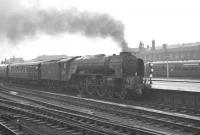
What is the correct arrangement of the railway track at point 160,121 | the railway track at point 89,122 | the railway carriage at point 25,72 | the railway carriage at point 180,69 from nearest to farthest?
the railway track at point 89,122 < the railway track at point 160,121 < the railway carriage at point 25,72 < the railway carriage at point 180,69

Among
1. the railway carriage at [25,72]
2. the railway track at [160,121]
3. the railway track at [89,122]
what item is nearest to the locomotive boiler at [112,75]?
the railway track at [160,121]

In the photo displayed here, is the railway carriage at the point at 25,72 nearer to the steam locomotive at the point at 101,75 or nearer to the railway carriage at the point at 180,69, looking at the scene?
the steam locomotive at the point at 101,75

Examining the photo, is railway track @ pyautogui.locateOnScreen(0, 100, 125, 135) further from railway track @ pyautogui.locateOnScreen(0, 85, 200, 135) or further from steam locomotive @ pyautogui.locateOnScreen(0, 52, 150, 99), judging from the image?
steam locomotive @ pyautogui.locateOnScreen(0, 52, 150, 99)

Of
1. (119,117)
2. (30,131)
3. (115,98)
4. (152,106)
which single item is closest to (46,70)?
(115,98)

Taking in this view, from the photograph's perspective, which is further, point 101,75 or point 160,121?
point 101,75

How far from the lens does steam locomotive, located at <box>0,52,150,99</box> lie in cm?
1656

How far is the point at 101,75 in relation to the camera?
57.9ft

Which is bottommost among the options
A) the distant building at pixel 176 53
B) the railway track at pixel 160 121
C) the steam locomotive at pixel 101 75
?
the railway track at pixel 160 121

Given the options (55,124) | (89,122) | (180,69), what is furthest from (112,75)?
(180,69)

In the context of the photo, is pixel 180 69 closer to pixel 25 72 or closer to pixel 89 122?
pixel 25 72

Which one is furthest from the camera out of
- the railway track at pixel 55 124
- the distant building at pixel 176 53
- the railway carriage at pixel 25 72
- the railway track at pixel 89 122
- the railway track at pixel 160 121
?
the distant building at pixel 176 53

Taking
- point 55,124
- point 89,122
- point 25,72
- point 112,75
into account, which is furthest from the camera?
point 25,72

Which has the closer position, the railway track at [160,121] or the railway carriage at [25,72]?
the railway track at [160,121]

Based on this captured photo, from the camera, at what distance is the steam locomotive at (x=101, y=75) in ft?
54.3
